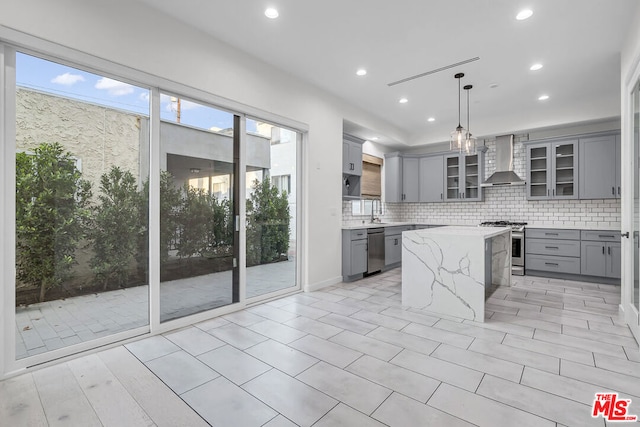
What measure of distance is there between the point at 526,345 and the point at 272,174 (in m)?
3.30

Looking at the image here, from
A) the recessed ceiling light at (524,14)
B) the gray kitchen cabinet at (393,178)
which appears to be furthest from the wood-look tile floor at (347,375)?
the gray kitchen cabinet at (393,178)

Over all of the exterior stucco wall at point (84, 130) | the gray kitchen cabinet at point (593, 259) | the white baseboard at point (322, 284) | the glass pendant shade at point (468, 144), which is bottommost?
the white baseboard at point (322, 284)

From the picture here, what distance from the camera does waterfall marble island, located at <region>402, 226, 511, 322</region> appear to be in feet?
10.8

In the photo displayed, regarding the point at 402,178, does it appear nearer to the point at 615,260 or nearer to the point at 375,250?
the point at 375,250

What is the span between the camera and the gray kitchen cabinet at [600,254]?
15.9 feet

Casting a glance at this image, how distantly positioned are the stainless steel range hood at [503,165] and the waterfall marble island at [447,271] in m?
2.83

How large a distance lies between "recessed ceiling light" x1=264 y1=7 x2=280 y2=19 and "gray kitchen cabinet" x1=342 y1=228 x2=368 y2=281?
10.3ft

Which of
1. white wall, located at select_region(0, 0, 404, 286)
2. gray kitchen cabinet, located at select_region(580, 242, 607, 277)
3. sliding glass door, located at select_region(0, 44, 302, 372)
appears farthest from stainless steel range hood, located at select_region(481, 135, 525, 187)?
sliding glass door, located at select_region(0, 44, 302, 372)

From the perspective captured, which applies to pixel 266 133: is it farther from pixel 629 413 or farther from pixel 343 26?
pixel 629 413

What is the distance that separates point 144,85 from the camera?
287cm

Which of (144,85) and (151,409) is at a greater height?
(144,85)

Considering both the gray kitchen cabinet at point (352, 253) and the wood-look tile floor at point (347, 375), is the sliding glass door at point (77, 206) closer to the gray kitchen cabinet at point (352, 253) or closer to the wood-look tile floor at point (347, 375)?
the wood-look tile floor at point (347, 375)

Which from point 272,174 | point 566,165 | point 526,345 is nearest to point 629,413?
point 526,345

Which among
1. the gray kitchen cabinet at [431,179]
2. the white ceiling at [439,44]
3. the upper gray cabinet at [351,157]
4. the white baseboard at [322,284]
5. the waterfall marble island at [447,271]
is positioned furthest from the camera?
the gray kitchen cabinet at [431,179]
